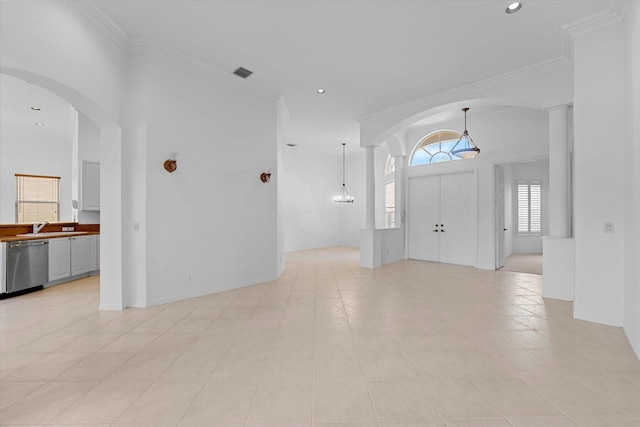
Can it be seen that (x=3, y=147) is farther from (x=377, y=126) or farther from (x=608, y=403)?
(x=608, y=403)

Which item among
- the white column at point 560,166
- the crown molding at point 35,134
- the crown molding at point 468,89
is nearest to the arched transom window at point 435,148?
the crown molding at point 468,89

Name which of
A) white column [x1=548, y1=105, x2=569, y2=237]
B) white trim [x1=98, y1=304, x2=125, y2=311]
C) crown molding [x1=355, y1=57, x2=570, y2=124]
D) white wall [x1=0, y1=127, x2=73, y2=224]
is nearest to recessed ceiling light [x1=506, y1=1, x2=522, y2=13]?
crown molding [x1=355, y1=57, x2=570, y2=124]

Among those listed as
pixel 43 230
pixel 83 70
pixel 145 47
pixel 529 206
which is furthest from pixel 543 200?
pixel 43 230

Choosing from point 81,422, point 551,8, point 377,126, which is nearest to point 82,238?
point 81,422

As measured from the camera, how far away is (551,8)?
3.12 meters

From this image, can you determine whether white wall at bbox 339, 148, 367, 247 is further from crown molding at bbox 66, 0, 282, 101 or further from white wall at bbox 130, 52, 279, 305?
crown molding at bbox 66, 0, 282, 101

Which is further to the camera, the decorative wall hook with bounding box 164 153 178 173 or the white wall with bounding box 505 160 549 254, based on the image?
the white wall with bounding box 505 160 549 254

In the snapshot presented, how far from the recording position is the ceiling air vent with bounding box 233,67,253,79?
443 cm

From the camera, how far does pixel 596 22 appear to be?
3.25 m

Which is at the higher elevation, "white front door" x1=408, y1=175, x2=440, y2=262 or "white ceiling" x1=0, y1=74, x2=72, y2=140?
"white ceiling" x1=0, y1=74, x2=72, y2=140

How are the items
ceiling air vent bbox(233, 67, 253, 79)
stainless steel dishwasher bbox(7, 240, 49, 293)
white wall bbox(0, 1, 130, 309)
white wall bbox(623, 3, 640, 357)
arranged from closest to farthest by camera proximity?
white wall bbox(0, 1, 130, 309) < white wall bbox(623, 3, 640, 357) < stainless steel dishwasher bbox(7, 240, 49, 293) < ceiling air vent bbox(233, 67, 253, 79)

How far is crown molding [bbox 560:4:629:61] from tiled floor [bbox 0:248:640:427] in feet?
11.2

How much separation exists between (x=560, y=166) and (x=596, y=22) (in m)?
1.77

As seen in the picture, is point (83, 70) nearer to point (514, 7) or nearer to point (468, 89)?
point (514, 7)
